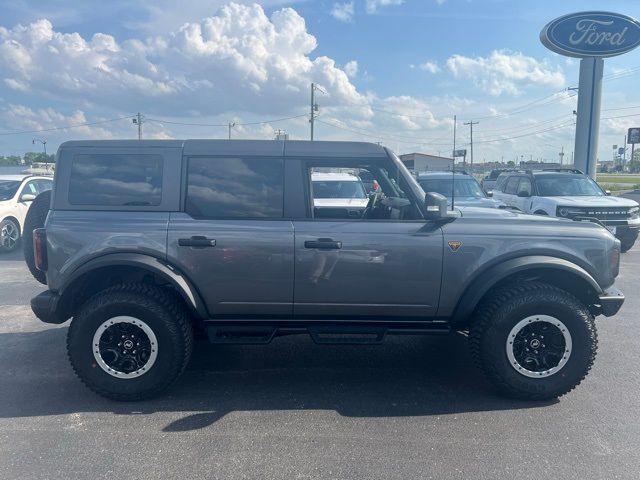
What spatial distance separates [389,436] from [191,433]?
1.40 m

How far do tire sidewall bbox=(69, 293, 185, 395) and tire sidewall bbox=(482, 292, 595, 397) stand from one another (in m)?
2.49

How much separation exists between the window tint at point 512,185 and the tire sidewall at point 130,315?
10.6 metres

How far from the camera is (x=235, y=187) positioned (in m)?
4.20

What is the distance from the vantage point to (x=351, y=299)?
13.5 feet

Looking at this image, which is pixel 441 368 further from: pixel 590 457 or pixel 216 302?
pixel 216 302

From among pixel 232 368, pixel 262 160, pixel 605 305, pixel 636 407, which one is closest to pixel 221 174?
pixel 262 160

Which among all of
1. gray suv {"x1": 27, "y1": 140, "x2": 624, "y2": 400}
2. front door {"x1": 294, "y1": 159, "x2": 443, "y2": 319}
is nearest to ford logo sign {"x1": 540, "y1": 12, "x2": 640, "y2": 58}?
gray suv {"x1": 27, "y1": 140, "x2": 624, "y2": 400}

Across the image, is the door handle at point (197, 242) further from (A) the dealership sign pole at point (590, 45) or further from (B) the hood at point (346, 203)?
(A) the dealership sign pole at point (590, 45)

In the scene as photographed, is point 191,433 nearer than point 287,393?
Yes

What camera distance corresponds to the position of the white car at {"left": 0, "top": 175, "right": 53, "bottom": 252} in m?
11.0

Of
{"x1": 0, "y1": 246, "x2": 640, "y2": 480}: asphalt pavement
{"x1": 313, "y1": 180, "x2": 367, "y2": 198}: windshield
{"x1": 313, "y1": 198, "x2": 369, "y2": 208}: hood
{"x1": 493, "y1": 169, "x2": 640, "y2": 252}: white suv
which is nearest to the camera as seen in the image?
{"x1": 0, "y1": 246, "x2": 640, "y2": 480}: asphalt pavement

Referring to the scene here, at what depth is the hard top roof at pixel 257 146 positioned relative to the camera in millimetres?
4234

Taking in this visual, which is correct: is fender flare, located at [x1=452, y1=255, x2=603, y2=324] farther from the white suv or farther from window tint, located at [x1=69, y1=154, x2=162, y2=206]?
the white suv

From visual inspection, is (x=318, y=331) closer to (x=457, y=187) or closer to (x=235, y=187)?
(x=235, y=187)
